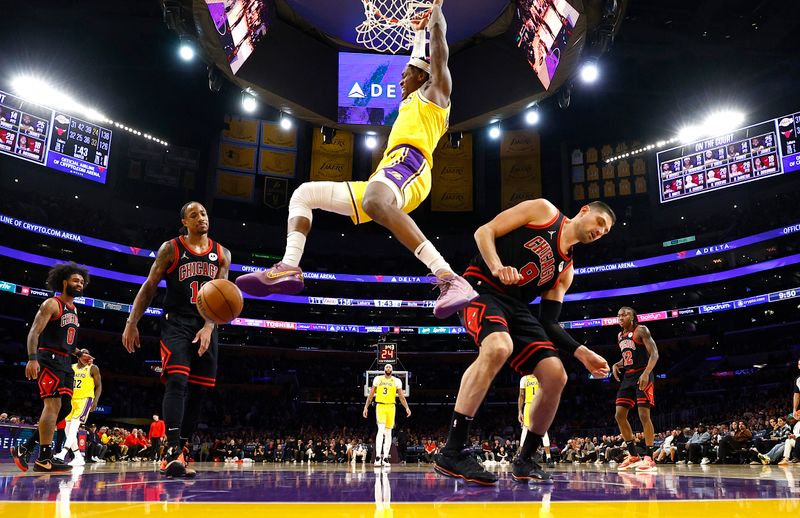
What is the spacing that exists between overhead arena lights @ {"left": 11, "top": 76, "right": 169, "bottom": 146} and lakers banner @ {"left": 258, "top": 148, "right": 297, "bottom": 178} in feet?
26.1

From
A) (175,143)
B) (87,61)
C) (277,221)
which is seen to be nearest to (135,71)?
(87,61)

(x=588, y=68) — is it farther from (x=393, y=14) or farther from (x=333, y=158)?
(x=333, y=158)

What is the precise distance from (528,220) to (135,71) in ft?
98.8

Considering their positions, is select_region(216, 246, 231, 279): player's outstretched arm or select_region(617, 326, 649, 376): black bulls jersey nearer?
select_region(216, 246, 231, 279): player's outstretched arm

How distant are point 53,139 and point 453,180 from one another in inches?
799

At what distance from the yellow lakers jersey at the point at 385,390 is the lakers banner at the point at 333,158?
66.3 feet

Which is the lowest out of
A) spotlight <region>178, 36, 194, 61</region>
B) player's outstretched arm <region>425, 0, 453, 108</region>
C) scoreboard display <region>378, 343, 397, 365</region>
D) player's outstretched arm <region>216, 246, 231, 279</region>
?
player's outstretched arm <region>216, 246, 231, 279</region>

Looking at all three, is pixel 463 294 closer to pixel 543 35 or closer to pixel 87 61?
pixel 543 35

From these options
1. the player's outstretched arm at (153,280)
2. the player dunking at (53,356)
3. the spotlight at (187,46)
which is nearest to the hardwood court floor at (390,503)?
the player's outstretched arm at (153,280)

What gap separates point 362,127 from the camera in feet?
46.3

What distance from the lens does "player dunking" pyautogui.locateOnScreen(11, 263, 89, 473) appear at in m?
6.34

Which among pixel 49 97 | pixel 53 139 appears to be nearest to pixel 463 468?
pixel 49 97

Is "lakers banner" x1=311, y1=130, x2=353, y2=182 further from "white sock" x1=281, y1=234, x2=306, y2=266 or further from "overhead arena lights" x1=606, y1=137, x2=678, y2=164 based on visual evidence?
"white sock" x1=281, y1=234, x2=306, y2=266

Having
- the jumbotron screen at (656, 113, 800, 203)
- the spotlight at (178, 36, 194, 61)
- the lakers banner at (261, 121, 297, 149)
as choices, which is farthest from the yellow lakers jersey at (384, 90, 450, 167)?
the jumbotron screen at (656, 113, 800, 203)
